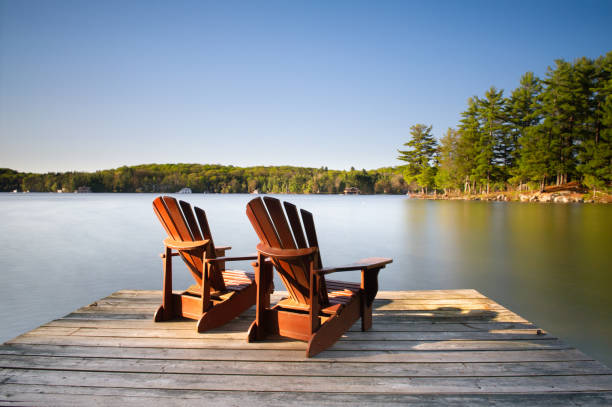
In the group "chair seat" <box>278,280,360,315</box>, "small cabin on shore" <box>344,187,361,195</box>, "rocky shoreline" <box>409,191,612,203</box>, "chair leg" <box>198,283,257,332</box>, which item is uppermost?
"small cabin on shore" <box>344,187,361,195</box>

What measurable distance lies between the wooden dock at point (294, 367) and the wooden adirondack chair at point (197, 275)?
0.12m

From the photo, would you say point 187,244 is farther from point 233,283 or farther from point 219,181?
point 219,181

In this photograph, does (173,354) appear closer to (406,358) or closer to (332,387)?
(332,387)

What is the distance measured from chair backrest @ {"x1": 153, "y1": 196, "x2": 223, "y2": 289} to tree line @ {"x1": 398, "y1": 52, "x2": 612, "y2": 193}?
35.1 m

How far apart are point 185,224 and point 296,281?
1071 mm

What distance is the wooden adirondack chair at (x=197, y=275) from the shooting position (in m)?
2.93

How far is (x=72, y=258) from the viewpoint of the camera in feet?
34.7

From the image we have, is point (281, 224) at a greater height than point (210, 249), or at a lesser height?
greater

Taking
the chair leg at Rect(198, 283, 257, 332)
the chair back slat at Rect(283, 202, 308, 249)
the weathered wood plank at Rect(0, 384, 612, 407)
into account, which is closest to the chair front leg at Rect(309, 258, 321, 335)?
the chair back slat at Rect(283, 202, 308, 249)

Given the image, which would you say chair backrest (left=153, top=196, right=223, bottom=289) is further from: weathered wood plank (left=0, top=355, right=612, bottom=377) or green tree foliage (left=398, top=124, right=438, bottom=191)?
green tree foliage (left=398, top=124, right=438, bottom=191)

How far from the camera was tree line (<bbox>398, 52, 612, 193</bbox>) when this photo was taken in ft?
103

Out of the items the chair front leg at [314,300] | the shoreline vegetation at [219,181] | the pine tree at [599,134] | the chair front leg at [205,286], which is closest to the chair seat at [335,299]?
the chair front leg at [314,300]

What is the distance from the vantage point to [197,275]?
326 cm

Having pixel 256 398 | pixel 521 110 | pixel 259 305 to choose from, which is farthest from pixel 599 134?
pixel 256 398
